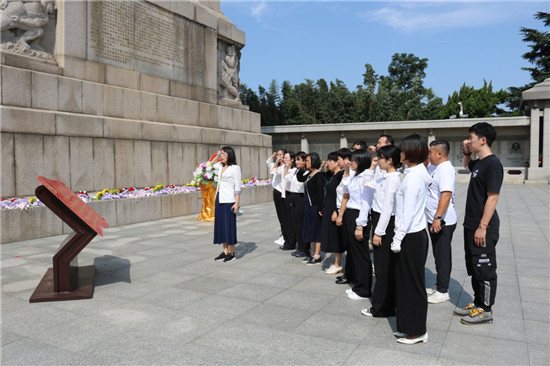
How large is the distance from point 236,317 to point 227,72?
38.6 feet

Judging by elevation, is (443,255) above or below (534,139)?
below

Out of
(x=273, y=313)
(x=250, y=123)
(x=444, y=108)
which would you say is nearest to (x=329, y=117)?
(x=444, y=108)

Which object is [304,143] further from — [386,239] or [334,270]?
[386,239]

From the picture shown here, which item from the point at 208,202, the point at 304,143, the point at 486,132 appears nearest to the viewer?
the point at 486,132

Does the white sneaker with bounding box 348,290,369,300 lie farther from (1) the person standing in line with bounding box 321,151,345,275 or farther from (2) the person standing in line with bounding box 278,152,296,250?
(2) the person standing in line with bounding box 278,152,296,250

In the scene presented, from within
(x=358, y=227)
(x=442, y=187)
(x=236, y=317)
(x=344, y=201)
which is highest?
(x=442, y=187)

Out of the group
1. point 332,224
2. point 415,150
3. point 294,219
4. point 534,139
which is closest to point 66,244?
point 332,224

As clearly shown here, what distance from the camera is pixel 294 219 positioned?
644cm

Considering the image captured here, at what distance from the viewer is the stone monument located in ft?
26.5

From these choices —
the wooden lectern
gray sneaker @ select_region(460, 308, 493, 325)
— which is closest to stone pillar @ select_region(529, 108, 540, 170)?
gray sneaker @ select_region(460, 308, 493, 325)

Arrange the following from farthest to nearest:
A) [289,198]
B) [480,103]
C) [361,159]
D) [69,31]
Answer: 1. [480,103]
2. [69,31]
3. [289,198]
4. [361,159]

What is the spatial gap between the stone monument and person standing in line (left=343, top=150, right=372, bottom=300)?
21.4 feet

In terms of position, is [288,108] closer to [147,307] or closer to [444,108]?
[444,108]

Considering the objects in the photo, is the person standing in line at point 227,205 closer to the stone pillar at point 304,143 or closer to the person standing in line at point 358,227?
the person standing in line at point 358,227
